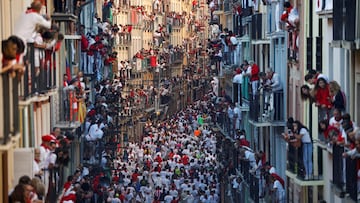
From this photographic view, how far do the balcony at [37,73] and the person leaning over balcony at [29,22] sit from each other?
66 centimetres

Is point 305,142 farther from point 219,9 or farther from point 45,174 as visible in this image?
point 219,9

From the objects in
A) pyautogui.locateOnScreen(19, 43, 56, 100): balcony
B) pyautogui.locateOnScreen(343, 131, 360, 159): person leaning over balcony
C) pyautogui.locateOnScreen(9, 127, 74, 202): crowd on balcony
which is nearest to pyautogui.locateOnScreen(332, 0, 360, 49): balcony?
pyautogui.locateOnScreen(343, 131, 360, 159): person leaning over balcony

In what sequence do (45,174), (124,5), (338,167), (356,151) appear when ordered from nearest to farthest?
(356,151) < (338,167) < (45,174) < (124,5)

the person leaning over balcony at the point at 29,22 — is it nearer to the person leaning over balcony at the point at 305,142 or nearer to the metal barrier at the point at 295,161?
the person leaning over balcony at the point at 305,142

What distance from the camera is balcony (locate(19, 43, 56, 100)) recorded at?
26.3 m

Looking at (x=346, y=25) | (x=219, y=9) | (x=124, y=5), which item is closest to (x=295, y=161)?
(x=346, y=25)

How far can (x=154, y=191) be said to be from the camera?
59125 mm

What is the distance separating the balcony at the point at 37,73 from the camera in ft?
86.1

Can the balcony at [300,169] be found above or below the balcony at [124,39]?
below

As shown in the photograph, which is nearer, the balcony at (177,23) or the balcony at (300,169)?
the balcony at (300,169)

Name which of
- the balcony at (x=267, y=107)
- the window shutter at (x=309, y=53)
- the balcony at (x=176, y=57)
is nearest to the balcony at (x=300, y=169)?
the window shutter at (x=309, y=53)

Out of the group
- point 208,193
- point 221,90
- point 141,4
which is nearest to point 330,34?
point 208,193

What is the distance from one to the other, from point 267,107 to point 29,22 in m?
19.2

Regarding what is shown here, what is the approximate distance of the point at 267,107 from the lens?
4344 centimetres
